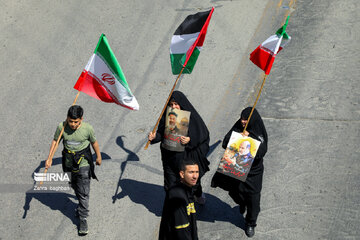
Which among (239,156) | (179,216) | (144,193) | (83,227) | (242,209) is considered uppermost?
(239,156)

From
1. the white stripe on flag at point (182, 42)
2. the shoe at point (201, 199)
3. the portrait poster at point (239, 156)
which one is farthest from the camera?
the shoe at point (201, 199)

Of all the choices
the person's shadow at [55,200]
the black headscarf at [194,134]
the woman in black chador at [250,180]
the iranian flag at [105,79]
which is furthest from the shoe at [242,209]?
the person's shadow at [55,200]

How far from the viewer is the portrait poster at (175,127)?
6504 millimetres

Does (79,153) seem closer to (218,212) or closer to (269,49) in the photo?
(218,212)

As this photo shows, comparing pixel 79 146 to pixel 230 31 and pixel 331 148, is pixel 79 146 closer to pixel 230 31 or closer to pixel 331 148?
pixel 331 148

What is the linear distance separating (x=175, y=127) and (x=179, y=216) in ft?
5.73

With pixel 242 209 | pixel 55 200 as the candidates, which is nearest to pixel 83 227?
pixel 55 200

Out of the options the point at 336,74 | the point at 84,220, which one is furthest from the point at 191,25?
the point at 336,74

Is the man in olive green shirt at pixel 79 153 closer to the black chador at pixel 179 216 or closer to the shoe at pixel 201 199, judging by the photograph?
the shoe at pixel 201 199

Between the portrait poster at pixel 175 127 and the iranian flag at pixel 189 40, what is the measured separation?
735mm

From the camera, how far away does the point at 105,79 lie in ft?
22.0

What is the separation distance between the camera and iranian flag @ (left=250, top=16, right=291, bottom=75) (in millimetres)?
Result: 6465

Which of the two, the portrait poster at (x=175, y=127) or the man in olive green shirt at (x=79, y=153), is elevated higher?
the portrait poster at (x=175, y=127)

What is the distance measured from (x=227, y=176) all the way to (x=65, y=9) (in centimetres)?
648
